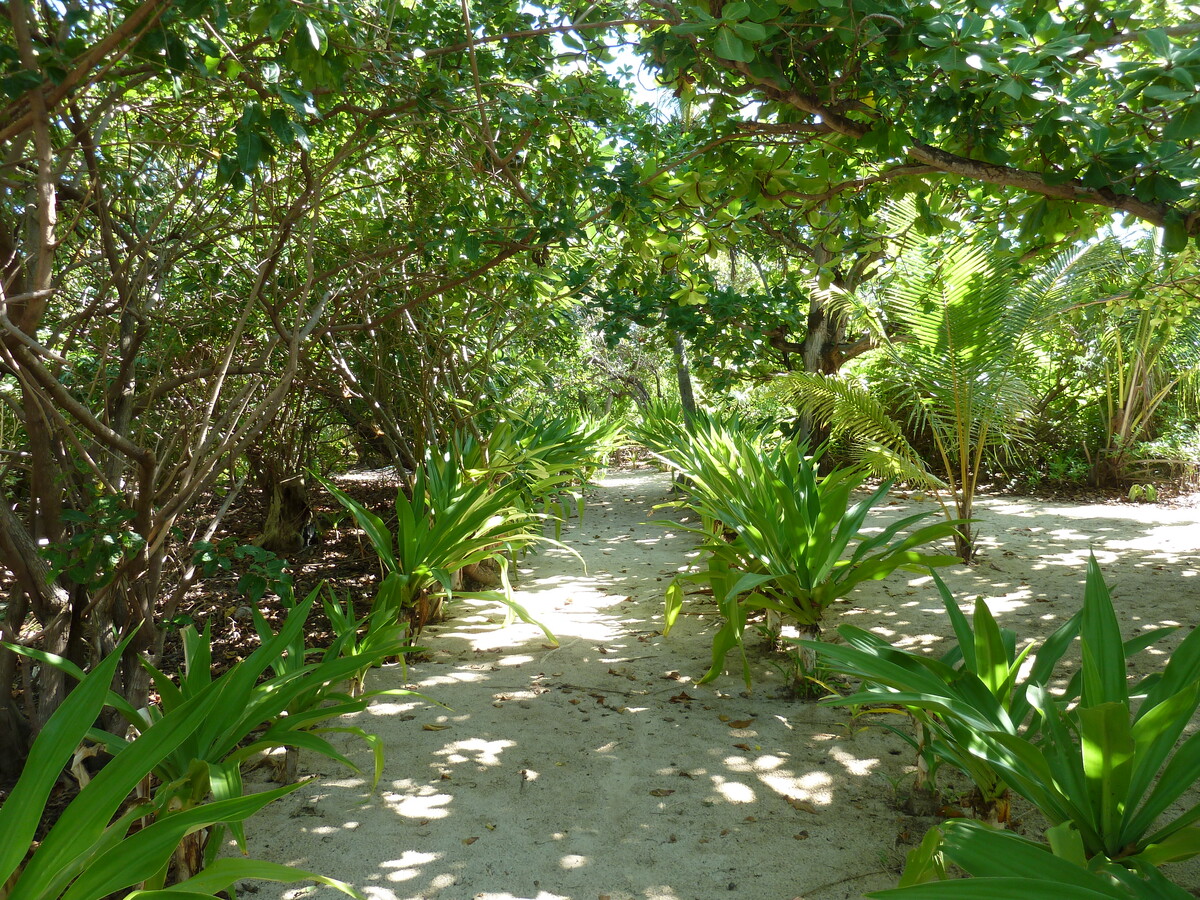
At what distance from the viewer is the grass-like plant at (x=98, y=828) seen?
1352 mm

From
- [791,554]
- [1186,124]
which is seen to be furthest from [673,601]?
[1186,124]

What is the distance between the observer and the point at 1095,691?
175 centimetres

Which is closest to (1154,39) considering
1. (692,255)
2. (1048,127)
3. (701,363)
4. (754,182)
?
(1048,127)

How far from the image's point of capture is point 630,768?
2.74 meters

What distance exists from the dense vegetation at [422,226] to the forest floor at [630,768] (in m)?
0.39

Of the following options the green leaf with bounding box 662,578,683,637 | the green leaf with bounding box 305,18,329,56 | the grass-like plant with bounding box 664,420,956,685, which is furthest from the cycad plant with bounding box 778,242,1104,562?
the green leaf with bounding box 305,18,329,56

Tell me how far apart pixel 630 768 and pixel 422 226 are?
7.87 feet

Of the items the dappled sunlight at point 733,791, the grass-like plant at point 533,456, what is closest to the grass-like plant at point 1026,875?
the dappled sunlight at point 733,791

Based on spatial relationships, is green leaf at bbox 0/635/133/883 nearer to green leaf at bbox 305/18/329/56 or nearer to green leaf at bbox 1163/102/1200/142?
green leaf at bbox 305/18/329/56

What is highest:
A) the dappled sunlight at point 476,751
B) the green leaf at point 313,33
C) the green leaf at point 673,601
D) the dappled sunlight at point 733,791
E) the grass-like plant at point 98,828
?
the green leaf at point 313,33

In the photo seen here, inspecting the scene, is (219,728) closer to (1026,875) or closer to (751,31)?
(1026,875)

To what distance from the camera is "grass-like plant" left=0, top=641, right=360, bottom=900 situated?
135 cm

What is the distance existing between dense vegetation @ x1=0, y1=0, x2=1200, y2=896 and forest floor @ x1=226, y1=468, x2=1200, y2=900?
387mm

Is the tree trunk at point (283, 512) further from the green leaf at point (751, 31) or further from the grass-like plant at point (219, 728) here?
the green leaf at point (751, 31)
